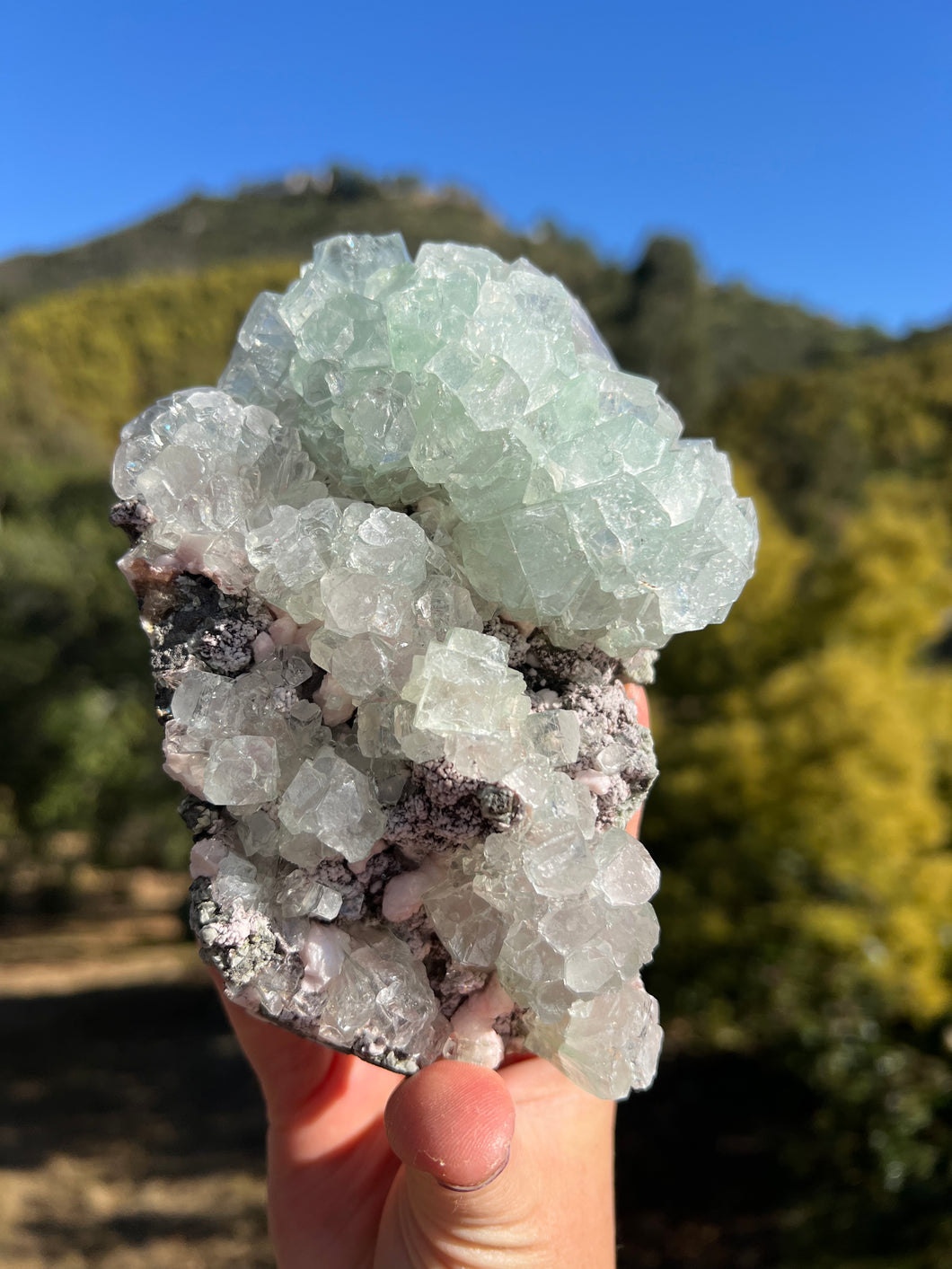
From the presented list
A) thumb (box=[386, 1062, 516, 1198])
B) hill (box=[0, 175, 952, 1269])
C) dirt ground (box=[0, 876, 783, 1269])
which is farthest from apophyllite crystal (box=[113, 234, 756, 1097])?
dirt ground (box=[0, 876, 783, 1269])

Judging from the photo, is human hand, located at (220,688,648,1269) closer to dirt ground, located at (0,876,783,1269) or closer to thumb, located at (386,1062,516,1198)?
thumb, located at (386,1062,516,1198)

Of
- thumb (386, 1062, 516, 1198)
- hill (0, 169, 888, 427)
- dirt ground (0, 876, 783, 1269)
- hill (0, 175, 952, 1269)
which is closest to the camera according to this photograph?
thumb (386, 1062, 516, 1198)

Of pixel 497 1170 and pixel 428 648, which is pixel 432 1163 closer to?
pixel 497 1170

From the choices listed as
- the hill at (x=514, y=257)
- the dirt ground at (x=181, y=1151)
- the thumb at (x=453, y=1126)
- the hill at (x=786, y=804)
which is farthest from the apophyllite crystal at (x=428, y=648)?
the hill at (x=514, y=257)

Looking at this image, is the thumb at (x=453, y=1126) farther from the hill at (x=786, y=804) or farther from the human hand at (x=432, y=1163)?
the hill at (x=786, y=804)

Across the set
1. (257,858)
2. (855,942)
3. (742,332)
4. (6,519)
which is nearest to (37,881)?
(6,519)

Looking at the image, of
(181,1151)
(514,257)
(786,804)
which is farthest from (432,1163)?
(514,257)
